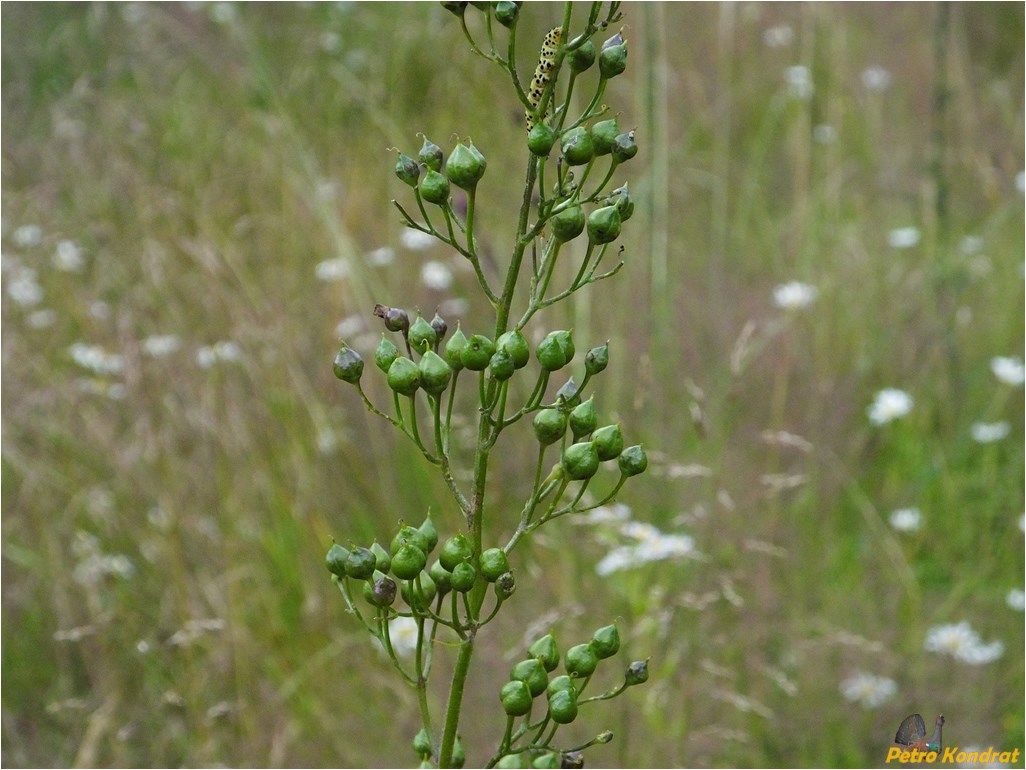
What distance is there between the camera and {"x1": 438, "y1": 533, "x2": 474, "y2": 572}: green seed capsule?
127 centimetres

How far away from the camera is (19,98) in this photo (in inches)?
197

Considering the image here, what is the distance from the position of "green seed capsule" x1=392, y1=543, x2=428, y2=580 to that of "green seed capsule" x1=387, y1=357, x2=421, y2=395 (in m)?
0.19

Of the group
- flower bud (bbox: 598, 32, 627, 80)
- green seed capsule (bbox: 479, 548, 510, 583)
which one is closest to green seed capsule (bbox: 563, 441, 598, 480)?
green seed capsule (bbox: 479, 548, 510, 583)

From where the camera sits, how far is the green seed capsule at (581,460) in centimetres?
133

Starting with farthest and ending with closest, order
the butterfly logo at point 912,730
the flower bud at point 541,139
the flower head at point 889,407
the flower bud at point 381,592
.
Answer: the flower head at point 889,407 → the butterfly logo at point 912,730 → the flower bud at point 381,592 → the flower bud at point 541,139

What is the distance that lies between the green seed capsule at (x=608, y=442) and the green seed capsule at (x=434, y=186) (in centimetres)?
36

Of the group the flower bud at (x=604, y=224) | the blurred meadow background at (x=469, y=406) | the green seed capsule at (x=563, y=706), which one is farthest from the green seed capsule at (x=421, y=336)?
the blurred meadow background at (x=469, y=406)

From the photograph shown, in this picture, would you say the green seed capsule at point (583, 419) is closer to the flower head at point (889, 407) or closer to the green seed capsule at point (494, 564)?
the green seed capsule at point (494, 564)

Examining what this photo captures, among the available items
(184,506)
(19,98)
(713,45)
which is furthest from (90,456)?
(713,45)

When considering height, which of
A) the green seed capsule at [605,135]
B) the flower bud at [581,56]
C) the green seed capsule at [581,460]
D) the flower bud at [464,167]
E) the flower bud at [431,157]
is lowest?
the green seed capsule at [581,460]

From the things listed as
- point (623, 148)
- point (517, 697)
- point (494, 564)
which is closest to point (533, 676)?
point (517, 697)

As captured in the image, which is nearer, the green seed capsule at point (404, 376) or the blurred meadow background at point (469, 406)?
the green seed capsule at point (404, 376)

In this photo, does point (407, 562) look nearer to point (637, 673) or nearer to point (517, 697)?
point (517, 697)

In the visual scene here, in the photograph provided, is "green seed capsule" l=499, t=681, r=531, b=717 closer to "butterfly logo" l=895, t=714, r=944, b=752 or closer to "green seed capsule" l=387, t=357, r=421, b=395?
"green seed capsule" l=387, t=357, r=421, b=395
